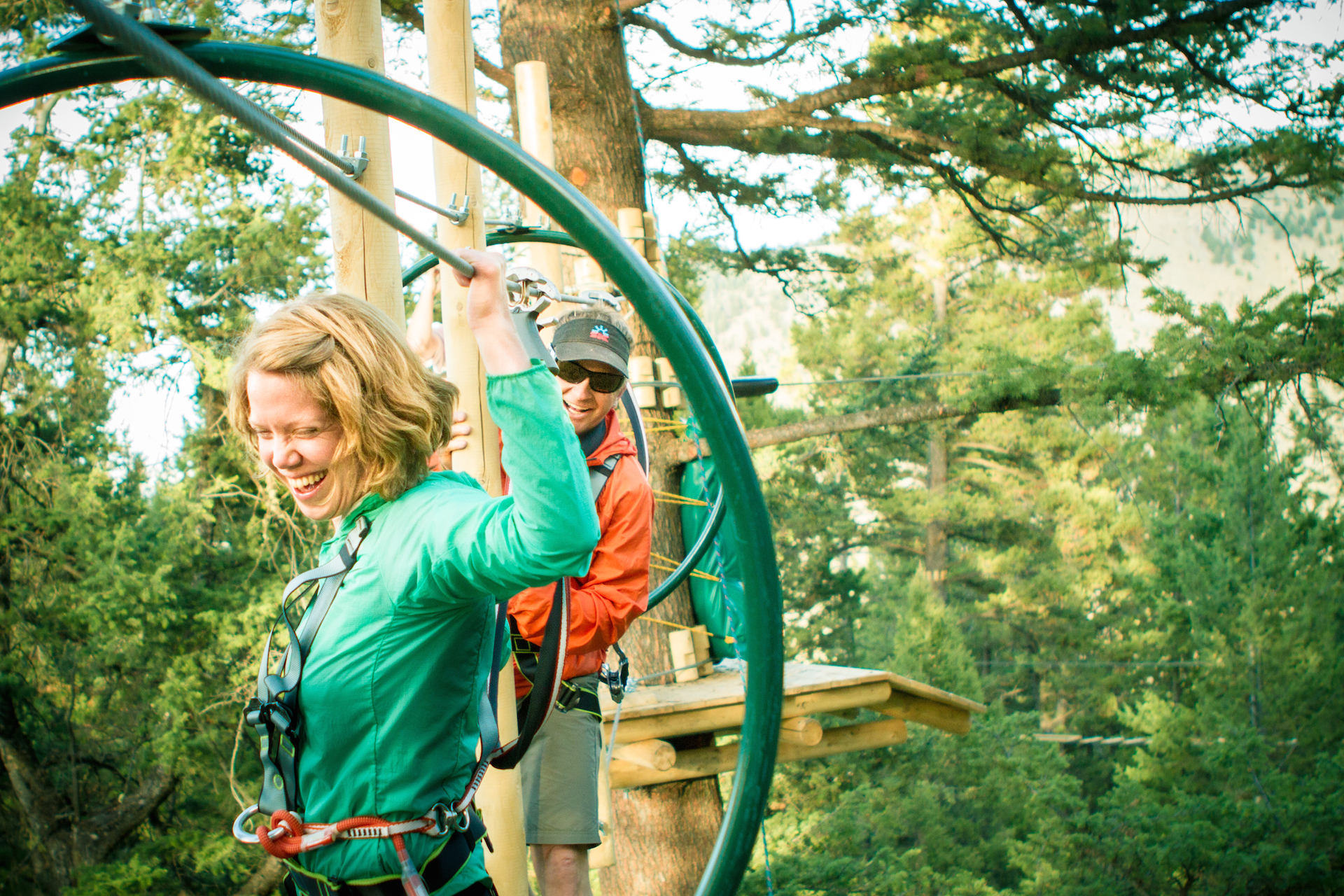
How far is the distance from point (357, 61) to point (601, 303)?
2.17ft

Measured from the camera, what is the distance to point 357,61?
5.46ft

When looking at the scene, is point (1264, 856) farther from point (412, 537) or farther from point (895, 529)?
point (412, 537)

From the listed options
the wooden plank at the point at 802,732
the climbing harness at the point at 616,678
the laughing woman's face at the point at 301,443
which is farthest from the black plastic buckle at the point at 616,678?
the wooden plank at the point at 802,732

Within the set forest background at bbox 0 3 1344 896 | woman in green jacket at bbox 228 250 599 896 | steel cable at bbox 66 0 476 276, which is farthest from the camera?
forest background at bbox 0 3 1344 896

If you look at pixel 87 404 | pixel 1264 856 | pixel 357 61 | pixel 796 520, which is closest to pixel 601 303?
pixel 357 61

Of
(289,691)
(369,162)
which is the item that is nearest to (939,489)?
(369,162)

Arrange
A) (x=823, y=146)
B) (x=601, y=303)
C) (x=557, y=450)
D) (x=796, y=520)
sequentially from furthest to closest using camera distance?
(x=796, y=520)
(x=823, y=146)
(x=601, y=303)
(x=557, y=450)

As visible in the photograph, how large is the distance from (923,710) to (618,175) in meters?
2.97

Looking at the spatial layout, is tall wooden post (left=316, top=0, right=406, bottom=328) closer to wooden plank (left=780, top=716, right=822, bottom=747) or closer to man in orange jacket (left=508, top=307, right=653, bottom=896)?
man in orange jacket (left=508, top=307, right=653, bottom=896)

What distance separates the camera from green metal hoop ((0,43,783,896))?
1068 mm

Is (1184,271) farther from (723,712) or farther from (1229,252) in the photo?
A: (723,712)

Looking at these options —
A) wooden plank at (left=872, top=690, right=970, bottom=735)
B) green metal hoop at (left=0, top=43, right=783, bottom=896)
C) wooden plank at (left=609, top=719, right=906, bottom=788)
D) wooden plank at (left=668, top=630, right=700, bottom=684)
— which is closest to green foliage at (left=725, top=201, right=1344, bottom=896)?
wooden plank at (left=872, top=690, right=970, bottom=735)

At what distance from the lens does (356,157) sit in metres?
1.63

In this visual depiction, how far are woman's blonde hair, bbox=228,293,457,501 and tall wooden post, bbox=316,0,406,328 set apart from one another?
2.00 feet
